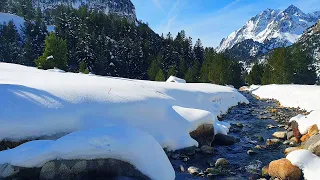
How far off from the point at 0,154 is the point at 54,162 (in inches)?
77.1

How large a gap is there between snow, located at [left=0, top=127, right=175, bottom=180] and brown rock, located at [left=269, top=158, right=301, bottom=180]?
4.45 m

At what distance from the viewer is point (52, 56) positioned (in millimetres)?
50375

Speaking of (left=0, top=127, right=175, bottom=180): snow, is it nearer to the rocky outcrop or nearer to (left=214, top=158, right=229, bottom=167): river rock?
the rocky outcrop

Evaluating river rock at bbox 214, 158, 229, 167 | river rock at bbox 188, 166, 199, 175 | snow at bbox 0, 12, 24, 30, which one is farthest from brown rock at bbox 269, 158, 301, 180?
snow at bbox 0, 12, 24, 30

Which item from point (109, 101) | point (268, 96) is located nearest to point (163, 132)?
point (109, 101)

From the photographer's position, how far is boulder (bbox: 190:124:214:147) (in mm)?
16188

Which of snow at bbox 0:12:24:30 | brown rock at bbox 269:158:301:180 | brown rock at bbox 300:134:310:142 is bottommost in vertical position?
brown rock at bbox 269:158:301:180

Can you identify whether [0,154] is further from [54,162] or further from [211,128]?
[211,128]

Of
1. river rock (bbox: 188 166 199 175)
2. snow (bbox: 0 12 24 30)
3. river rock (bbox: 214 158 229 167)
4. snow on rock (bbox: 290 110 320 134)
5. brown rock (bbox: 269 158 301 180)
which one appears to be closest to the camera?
brown rock (bbox: 269 158 301 180)

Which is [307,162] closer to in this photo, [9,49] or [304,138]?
[304,138]

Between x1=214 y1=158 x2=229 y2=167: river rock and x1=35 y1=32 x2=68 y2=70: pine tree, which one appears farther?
x1=35 y1=32 x2=68 y2=70: pine tree

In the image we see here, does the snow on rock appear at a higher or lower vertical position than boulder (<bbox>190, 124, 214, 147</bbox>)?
higher

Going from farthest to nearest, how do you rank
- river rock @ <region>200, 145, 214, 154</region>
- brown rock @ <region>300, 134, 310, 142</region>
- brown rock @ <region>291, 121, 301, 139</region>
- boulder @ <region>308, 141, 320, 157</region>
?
brown rock @ <region>291, 121, 301, 139</region> < brown rock @ <region>300, 134, 310, 142</region> < river rock @ <region>200, 145, 214, 154</region> < boulder @ <region>308, 141, 320, 157</region>

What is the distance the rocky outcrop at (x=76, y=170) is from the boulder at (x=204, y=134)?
6.92 metres
